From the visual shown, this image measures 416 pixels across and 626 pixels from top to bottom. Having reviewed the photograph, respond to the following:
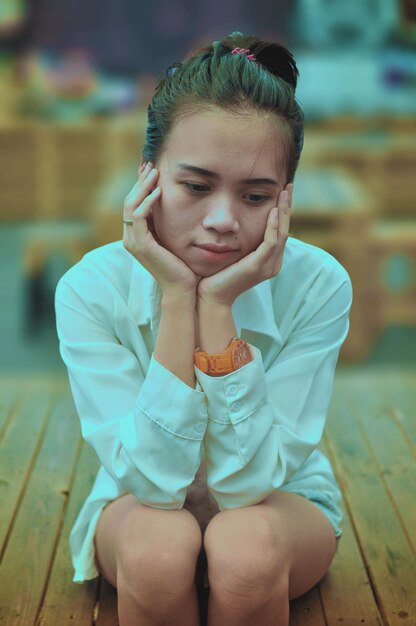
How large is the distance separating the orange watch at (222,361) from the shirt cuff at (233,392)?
0.05ft

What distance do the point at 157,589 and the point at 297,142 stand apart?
2.46 ft

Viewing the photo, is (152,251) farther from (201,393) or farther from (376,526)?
(376,526)

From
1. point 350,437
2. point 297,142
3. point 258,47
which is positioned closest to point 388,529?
point 350,437

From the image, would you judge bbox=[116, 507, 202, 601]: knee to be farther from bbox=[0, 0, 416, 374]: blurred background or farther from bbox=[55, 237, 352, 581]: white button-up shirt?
bbox=[0, 0, 416, 374]: blurred background

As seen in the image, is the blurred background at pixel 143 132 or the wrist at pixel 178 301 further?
the blurred background at pixel 143 132

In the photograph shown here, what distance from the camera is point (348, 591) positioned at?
1.93 meters

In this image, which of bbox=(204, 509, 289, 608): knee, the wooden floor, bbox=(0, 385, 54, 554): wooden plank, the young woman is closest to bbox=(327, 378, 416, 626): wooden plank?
the wooden floor

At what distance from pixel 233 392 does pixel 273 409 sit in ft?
0.37

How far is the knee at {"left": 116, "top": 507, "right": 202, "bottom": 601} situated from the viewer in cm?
155

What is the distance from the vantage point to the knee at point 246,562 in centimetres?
155

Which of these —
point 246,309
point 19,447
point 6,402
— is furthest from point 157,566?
point 6,402

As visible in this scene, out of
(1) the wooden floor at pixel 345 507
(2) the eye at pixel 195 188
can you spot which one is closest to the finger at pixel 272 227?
(2) the eye at pixel 195 188

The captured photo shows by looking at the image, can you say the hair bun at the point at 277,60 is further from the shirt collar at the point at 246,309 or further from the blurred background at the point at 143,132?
the blurred background at the point at 143,132

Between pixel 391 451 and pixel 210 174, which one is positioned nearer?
pixel 210 174
